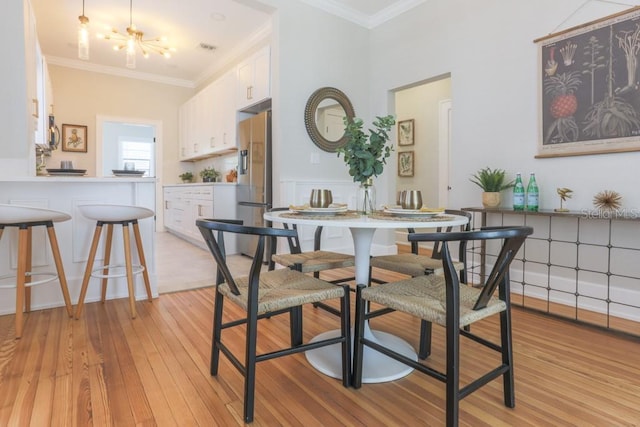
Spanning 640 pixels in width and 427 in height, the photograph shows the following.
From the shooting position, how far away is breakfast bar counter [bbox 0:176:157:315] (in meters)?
2.35

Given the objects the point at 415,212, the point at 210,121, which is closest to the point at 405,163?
the point at 210,121

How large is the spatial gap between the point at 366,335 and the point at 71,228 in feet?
7.31

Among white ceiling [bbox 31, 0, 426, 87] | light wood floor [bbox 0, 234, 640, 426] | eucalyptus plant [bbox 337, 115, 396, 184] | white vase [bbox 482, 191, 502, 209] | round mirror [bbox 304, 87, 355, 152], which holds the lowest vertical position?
light wood floor [bbox 0, 234, 640, 426]


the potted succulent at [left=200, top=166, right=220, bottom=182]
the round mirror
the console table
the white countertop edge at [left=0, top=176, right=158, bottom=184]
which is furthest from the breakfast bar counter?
the potted succulent at [left=200, top=166, right=220, bottom=182]

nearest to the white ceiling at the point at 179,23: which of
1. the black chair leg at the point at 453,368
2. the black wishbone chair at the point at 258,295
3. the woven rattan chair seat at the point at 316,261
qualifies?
the woven rattan chair seat at the point at 316,261

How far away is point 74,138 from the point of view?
5.81 m

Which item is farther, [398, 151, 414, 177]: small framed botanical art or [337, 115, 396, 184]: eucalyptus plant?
[398, 151, 414, 177]: small framed botanical art

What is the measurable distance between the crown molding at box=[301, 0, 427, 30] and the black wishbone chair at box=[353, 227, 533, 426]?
→ 3381mm

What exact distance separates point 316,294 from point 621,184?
2.29m

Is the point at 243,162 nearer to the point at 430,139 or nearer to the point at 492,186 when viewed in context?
the point at 430,139

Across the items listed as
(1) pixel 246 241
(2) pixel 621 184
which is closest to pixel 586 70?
(2) pixel 621 184

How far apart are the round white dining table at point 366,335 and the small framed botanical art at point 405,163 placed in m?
3.54

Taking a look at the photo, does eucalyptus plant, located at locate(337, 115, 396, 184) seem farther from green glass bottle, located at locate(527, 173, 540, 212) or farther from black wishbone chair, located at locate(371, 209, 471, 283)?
green glass bottle, located at locate(527, 173, 540, 212)

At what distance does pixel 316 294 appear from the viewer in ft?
4.61
